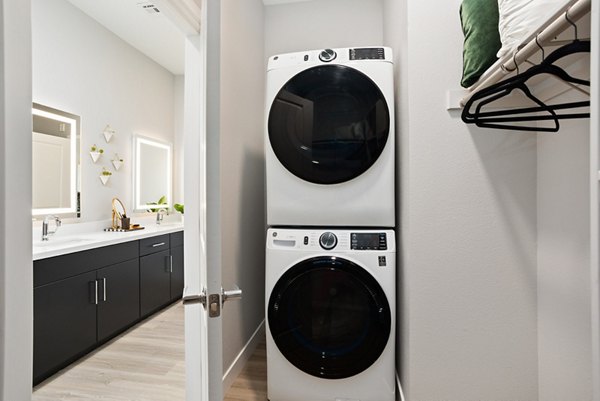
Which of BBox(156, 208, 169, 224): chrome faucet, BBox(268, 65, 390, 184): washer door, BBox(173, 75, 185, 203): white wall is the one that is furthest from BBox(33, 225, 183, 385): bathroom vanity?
BBox(268, 65, 390, 184): washer door

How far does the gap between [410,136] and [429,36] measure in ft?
1.45

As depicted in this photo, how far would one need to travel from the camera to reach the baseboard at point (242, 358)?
180 cm

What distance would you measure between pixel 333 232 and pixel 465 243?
24.0 inches

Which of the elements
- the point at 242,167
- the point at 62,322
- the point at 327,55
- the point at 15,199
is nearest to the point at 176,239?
the point at 62,322

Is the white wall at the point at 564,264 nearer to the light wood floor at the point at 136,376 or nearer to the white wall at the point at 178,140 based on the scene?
the light wood floor at the point at 136,376

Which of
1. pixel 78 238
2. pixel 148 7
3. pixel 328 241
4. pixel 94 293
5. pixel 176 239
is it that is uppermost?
pixel 148 7

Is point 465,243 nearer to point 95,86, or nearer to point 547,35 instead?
point 547,35

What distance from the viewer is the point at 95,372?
6.88 ft

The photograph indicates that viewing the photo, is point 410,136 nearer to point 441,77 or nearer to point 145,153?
point 441,77

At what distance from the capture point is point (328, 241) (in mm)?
1633

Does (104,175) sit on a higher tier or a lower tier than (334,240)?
higher

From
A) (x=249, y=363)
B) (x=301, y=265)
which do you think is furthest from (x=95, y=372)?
(x=301, y=265)

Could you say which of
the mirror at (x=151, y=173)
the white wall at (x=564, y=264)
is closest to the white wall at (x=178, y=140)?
the mirror at (x=151, y=173)

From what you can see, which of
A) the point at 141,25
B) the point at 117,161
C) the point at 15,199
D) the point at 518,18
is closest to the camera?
the point at 15,199
